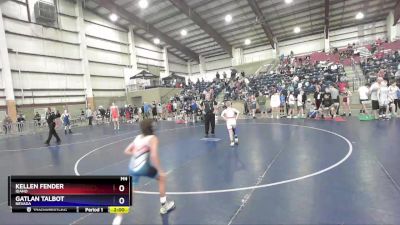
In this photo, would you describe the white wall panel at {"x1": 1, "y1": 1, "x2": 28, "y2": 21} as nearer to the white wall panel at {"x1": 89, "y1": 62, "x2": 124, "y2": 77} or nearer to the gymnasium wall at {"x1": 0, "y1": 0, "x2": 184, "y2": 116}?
the gymnasium wall at {"x1": 0, "y1": 0, "x2": 184, "y2": 116}

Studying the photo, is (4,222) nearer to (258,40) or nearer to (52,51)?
(52,51)

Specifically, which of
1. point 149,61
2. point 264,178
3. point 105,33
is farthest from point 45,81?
point 264,178

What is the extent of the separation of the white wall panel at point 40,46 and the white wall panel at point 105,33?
309 cm

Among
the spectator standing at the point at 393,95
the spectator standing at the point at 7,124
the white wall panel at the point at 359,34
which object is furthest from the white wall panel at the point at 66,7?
the white wall panel at the point at 359,34

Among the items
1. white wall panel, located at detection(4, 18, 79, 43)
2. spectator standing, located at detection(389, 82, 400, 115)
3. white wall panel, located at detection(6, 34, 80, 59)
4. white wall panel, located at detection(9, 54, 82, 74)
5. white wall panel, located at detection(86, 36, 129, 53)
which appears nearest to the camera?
spectator standing, located at detection(389, 82, 400, 115)

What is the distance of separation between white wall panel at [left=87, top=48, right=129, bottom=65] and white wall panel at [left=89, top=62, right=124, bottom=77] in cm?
68

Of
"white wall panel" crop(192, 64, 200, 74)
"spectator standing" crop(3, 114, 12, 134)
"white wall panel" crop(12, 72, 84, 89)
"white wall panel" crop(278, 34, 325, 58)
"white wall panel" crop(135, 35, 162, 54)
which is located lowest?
"spectator standing" crop(3, 114, 12, 134)

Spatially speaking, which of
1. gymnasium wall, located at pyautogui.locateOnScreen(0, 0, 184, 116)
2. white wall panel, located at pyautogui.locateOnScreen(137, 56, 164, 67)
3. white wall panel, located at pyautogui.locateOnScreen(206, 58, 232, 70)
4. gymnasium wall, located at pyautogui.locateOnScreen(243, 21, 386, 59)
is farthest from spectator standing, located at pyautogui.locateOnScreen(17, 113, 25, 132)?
gymnasium wall, located at pyautogui.locateOnScreen(243, 21, 386, 59)

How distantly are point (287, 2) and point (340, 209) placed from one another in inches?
1095

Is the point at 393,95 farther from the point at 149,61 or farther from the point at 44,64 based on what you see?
the point at 149,61

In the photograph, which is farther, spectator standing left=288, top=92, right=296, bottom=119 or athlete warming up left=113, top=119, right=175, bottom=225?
spectator standing left=288, top=92, right=296, bottom=119

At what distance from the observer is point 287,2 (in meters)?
27.6

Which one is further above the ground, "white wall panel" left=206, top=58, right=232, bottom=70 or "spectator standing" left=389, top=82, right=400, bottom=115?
"white wall panel" left=206, top=58, right=232, bottom=70

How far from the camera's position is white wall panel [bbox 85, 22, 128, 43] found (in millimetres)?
32312
